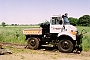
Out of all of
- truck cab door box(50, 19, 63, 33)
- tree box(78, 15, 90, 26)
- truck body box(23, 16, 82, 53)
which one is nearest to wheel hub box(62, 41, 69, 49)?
truck body box(23, 16, 82, 53)

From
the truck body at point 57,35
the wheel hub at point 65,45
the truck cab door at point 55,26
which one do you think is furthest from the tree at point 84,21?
the wheel hub at point 65,45

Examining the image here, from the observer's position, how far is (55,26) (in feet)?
49.4

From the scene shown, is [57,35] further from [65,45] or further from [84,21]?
[84,21]

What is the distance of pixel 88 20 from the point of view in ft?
380

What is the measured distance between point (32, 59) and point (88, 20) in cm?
10779

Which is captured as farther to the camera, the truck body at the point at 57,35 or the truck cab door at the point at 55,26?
the truck cab door at the point at 55,26

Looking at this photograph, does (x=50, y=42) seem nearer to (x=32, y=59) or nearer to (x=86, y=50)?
(x=86, y=50)

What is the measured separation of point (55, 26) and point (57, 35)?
74 centimetres

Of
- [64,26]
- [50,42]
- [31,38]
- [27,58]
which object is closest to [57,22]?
[64,26]

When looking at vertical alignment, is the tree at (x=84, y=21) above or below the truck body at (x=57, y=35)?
above

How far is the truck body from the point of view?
47.8ft

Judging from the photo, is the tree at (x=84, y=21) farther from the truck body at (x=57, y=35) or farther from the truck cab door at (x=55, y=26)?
the truck cab door at (x=55, y=26)

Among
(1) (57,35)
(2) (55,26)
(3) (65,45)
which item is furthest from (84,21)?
(3) (65,45)

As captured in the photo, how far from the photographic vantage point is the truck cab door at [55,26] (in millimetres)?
14973
